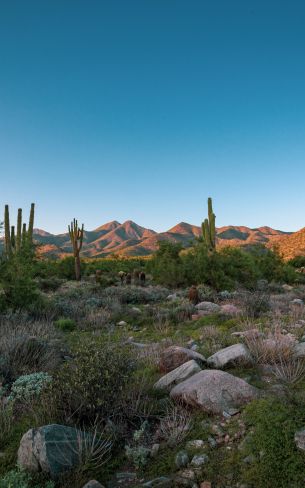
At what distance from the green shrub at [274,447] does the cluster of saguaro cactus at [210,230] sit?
710 inches

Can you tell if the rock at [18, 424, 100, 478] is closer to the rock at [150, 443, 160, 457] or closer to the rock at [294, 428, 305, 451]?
the rock at [150, 443, 160, 457]

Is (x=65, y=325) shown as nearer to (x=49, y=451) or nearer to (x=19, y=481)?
(x=49, y=451)

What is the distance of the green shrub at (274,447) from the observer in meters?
2.92

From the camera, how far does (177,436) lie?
12.1 feet

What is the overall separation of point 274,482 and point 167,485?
33.7 inches

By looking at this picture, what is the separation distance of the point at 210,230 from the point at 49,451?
19500mm

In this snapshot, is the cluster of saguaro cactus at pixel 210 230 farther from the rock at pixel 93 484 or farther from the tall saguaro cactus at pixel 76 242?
the rock at pixel 93 484

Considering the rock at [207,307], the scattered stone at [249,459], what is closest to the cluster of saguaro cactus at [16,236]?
the rock at [207,307]

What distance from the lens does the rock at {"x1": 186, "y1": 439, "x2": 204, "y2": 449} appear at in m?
3.51

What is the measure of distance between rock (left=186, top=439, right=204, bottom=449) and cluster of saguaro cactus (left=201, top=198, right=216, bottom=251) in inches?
715

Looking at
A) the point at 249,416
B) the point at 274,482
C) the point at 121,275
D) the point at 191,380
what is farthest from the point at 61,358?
the point at 121,275

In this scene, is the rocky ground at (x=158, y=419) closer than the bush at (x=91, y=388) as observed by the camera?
Yes

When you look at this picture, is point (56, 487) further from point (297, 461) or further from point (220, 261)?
point (220, 261)

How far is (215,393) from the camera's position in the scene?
4.16 m
